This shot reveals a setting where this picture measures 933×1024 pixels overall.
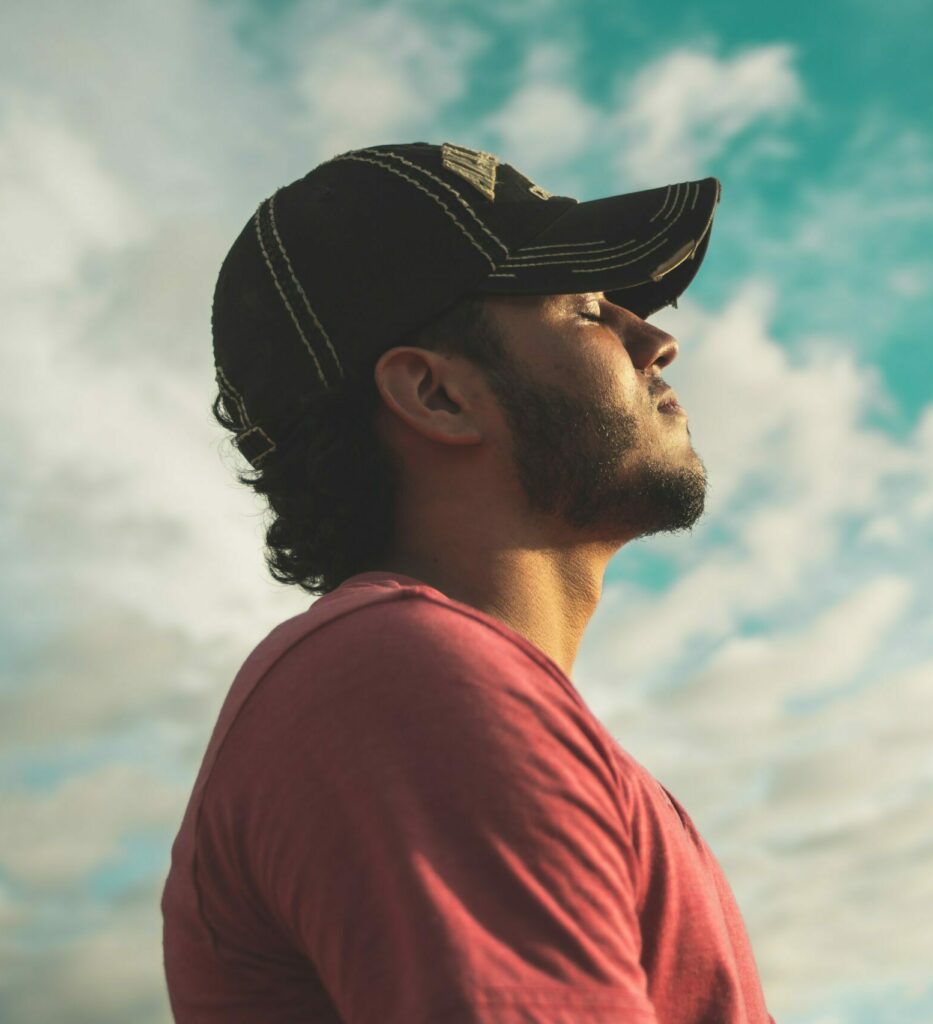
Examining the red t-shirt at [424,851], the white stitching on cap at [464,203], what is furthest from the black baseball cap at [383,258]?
the red t-shirt at [424,851]

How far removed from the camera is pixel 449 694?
6.71 ft

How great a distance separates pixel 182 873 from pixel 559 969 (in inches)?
38.5

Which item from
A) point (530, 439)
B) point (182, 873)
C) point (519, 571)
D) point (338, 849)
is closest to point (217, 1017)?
point (182, 873)

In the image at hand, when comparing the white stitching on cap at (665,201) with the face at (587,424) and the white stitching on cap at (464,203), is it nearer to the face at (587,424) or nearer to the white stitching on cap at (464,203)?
the face at (587,424)

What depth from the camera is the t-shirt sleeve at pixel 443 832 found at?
179 centimetres

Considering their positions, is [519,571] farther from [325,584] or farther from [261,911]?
[261,911]

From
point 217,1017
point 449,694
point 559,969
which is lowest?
point 559,969

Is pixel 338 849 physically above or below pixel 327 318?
below

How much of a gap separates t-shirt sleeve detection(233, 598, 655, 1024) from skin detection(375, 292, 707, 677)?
Answer: 1.08 metres

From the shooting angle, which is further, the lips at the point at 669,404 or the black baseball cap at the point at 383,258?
the lips at the point at 669,404

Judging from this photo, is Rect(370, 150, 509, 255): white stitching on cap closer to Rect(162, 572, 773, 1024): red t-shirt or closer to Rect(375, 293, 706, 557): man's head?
Rect(375, 293, 706, 557): man's head

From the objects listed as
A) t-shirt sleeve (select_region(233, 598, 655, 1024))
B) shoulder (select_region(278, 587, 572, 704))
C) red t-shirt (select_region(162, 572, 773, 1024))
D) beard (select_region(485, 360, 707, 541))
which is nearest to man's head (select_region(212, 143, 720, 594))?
beard (select_region(485, 360, 707, 541))

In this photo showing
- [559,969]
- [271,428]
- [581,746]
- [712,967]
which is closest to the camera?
[559,969]

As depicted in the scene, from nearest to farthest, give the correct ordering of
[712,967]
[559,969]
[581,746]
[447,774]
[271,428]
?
[559,969] < [447,774] < [581,746] < [712,967] < [271,428]
